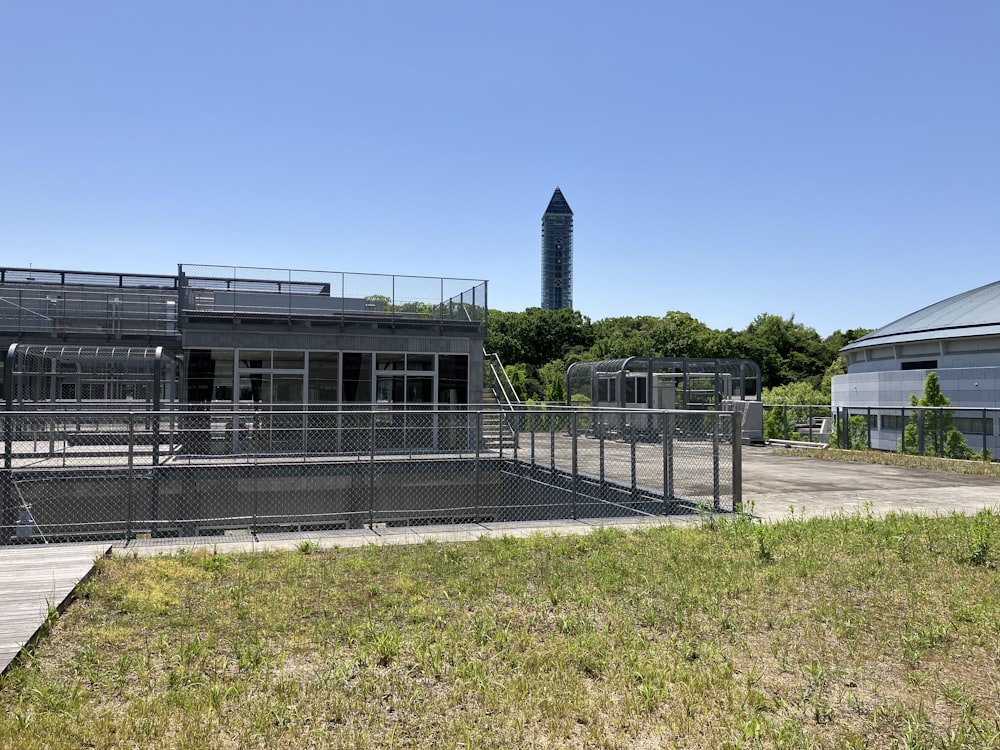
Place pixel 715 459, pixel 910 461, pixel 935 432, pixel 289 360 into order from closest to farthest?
pixel 715 459, pixel 910 461, pixel 289 360, pixel 935 432

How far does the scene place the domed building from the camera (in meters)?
27.8

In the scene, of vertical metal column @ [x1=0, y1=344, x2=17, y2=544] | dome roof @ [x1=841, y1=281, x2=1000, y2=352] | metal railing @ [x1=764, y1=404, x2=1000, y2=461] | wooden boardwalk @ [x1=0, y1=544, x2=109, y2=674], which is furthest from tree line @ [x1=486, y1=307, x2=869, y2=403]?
wooden boardwalk @ [x1=0, y1=544, x2=109, y2=674]

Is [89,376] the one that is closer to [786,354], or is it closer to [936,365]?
[936,365]

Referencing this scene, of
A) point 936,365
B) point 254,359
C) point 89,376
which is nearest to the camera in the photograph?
point 254,359

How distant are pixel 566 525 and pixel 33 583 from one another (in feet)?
21.8

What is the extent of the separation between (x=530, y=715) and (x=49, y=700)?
9.60 feet

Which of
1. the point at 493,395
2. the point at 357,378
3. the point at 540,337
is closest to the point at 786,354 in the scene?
the point at 540,337

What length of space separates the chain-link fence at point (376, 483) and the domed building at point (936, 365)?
14753mm

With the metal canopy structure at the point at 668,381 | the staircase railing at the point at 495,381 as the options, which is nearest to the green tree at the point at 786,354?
the metal canopy structure at the point at 668,381

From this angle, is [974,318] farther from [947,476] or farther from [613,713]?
[613,713]

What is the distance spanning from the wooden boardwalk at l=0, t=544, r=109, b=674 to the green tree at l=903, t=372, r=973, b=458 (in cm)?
2350

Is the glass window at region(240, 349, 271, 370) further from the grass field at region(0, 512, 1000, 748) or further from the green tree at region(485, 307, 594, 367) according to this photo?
the green tree at region(485, 307, 594, 367)

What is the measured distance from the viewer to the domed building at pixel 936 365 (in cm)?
2783

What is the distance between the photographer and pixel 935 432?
80.4ft
